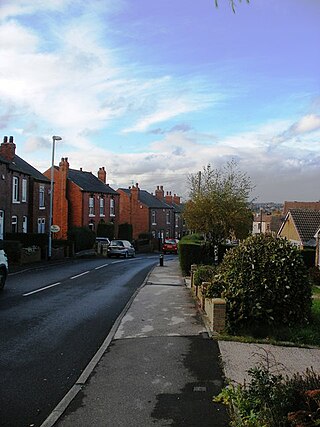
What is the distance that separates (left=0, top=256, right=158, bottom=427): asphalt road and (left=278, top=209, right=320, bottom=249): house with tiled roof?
20553 millimetres

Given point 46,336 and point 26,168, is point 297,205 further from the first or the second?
point 46,336

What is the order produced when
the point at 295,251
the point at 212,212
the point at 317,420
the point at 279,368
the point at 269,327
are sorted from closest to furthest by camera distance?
the point at 317,420 → the point at 279,368 → the point at 269,327 → the point at 295,251 → the point at 212,212

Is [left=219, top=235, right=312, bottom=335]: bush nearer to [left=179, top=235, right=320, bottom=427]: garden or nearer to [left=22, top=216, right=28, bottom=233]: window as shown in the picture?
[left=179, top=235, right=320, bottom=427]: garden

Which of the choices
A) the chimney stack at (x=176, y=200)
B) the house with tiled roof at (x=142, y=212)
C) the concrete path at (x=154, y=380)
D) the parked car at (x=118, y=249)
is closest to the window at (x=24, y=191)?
the parked car at (x=118, y=249)

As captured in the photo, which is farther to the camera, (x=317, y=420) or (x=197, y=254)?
(x=197, y=254)

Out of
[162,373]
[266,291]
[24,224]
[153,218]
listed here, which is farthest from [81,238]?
[162,373]

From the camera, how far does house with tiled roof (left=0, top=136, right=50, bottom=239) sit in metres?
32.7

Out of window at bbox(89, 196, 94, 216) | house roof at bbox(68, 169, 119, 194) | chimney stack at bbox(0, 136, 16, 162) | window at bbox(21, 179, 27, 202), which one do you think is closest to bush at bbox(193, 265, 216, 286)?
chimney stack at bbox(0, 136, 16, 162)

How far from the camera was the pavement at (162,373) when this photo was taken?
516cm

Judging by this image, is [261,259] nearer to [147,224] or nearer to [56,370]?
[56,370]

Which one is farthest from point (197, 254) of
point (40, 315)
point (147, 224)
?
point (147, 224)

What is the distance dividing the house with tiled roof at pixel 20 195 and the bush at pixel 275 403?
95.7ft

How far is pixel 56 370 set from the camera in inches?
278

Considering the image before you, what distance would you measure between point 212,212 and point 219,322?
58.4 feet
